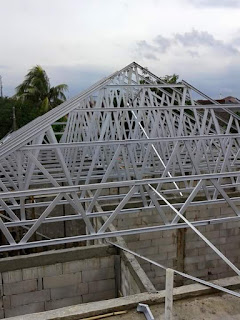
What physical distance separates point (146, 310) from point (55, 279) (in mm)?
2700

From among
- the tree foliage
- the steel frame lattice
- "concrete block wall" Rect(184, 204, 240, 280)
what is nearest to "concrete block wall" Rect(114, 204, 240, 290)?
"concrete block wall" Rect(184, 204, 240, 280)

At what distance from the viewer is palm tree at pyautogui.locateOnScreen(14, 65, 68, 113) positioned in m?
27.3

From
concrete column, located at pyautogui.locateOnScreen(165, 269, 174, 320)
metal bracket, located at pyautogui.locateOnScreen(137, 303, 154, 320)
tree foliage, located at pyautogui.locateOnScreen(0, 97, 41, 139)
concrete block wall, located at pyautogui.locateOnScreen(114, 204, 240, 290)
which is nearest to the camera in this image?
concrete column, located at pyautogui.locateOnScreen(165, 269, 174, 320)

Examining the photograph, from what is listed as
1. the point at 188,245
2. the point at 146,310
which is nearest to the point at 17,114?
the point at 188,245

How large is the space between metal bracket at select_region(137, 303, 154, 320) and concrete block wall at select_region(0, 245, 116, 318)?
235cm

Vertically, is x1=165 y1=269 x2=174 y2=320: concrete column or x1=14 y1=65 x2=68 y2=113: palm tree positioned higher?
x1=14 y1=65 x2=68 y2=113: palm tree

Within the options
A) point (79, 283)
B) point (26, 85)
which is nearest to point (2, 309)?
point (79, 283)

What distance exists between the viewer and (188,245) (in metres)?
8.72

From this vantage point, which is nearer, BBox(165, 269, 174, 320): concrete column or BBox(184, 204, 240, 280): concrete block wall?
BBox(165, 269, 174, 320): concrete column

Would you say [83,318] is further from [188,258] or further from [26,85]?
[26,85]

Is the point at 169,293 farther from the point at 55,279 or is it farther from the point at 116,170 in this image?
the point at 116,170

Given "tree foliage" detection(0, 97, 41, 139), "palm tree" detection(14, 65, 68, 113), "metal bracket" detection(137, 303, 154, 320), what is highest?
"palm tree" detection(14, 65, 68, 113)

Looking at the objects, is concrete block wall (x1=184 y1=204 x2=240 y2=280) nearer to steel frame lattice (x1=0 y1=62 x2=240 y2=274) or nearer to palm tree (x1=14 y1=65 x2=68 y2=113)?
steel frame lattice (x1=0 y1=62 x2=240 y2=274)

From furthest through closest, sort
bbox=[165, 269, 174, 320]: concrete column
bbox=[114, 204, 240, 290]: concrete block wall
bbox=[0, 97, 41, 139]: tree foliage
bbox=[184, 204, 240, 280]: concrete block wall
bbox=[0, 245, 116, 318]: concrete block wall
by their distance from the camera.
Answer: bbox=[0, 97, 41, 139]: tree foliage → bbox=[184, 204, 240, 280]: concrete block wall → bbox=[114, 204, 240, 290]: concrete block wall → bbox=[0, 245, 116, 318]: concrete block wall → bbox=[165, 269, 174, 320]: concrete column
